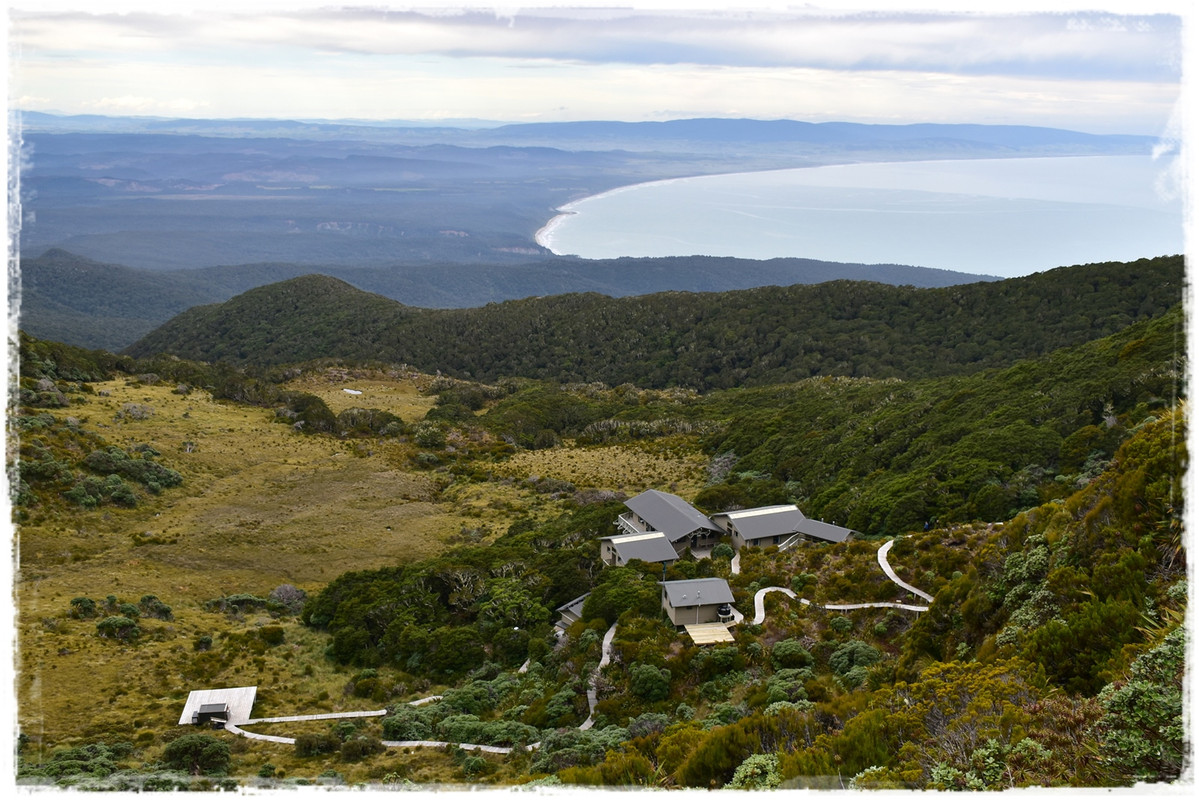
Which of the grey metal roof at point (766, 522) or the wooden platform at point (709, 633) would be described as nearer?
the wooden platform at point (709, 633)

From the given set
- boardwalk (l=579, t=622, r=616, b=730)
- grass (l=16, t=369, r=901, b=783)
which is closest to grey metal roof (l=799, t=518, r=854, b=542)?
grass (l=16, t=369, r=901, b=783)

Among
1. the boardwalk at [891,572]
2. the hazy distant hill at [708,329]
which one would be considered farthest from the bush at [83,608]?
the hazy distant hill at [708,329]

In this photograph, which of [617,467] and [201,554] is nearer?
[201,554]

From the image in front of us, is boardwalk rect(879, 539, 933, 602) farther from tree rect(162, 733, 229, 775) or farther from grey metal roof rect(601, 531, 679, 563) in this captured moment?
tree rect(162, 733, 229, 775)

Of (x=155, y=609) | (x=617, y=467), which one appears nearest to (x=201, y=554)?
(x=155, y=609)

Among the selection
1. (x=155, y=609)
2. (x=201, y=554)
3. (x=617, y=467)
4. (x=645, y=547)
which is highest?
(x=645, y=547)

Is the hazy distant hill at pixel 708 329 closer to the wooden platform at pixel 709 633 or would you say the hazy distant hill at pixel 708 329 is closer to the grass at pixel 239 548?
the grass at pixel 239 548

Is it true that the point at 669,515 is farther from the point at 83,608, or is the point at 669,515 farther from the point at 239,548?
the point at 83,608
